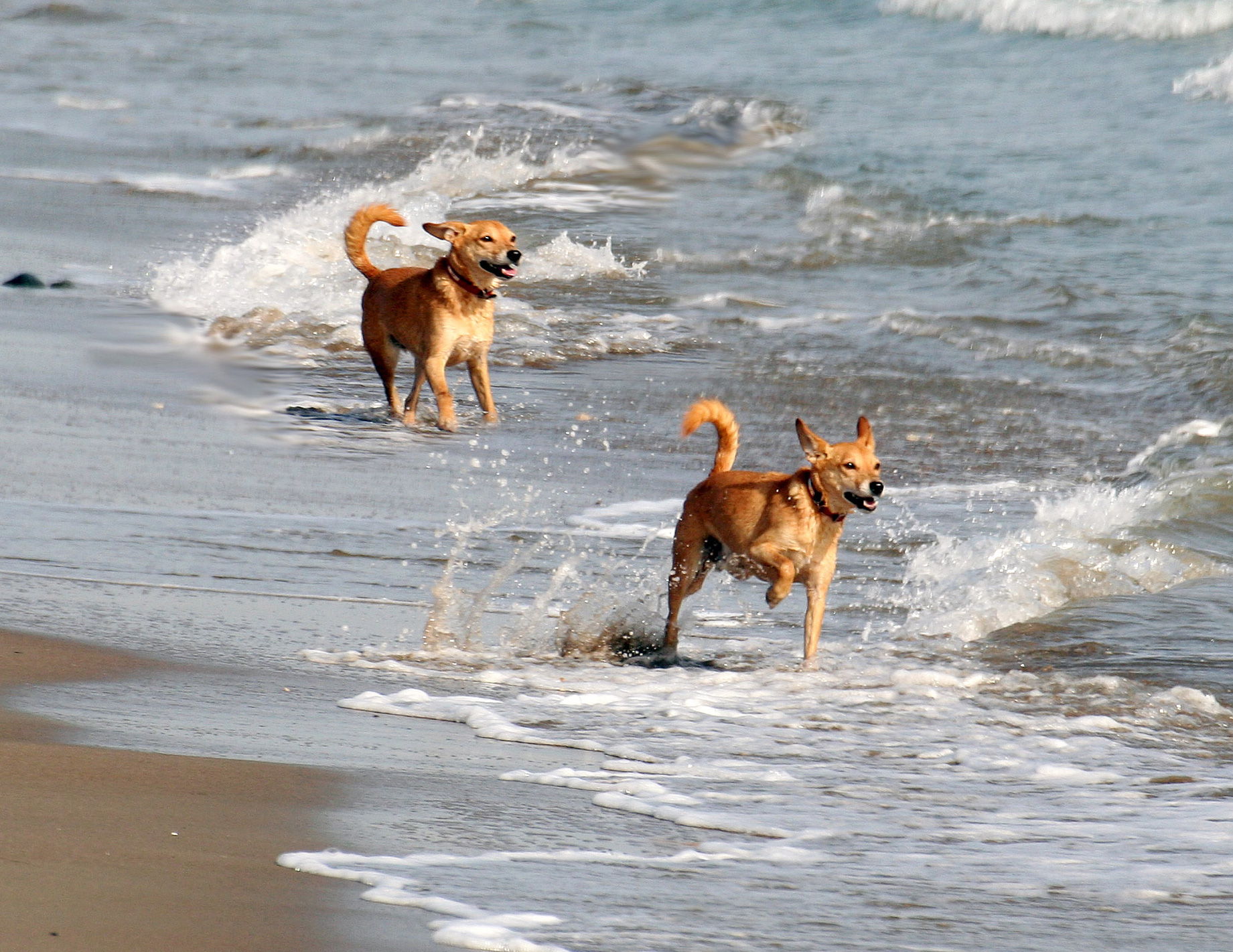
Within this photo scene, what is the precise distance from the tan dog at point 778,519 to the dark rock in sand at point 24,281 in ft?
22.2

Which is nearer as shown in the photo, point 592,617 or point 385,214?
point 592,617

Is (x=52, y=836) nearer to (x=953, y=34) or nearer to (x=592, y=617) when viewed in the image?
(x=592, y=617)

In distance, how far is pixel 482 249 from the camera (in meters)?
A: 8.38

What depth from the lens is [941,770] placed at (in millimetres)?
4355

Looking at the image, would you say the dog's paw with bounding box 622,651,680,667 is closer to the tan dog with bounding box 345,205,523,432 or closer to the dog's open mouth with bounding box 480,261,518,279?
the tan dog with bounding box 345,205,523,432

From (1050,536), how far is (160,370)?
16.5 feet

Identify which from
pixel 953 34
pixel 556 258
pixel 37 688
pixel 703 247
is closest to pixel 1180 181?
pixel 703 247

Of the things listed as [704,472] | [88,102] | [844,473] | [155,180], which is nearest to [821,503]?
[844,473]

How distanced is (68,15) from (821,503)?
32.6 meters

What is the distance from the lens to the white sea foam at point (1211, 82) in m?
20.0

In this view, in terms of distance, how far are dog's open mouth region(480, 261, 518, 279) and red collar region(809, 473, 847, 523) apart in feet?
9.74

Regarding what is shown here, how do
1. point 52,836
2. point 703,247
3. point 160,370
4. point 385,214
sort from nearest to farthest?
point 52,836 → point 385,214 → point 160,370 → point 703,247

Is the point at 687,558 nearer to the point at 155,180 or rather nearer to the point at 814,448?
the point at 814,448

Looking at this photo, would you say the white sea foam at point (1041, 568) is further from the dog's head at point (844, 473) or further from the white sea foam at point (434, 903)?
the white sea foam at point (434, 903)
